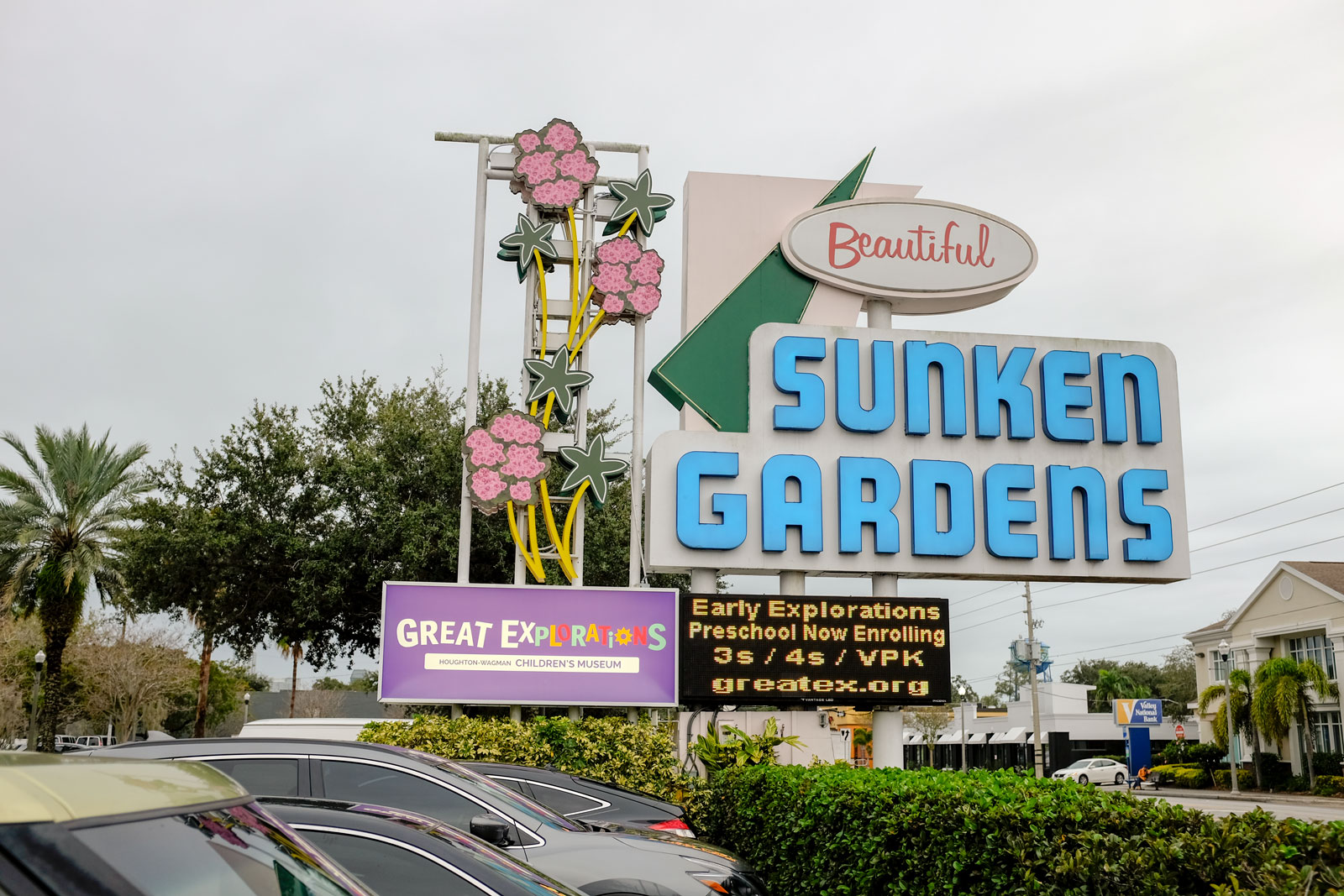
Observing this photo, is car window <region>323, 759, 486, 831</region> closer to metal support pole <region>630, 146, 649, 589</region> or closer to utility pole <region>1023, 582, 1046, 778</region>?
metal support pole <region>630, 146, 649, 589</region>

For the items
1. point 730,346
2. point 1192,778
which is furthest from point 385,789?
point 1192,778

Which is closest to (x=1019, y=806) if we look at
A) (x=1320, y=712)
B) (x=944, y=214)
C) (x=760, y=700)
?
(x=760, y=700)

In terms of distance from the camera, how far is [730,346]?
771 inches

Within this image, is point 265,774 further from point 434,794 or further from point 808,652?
point 808,652

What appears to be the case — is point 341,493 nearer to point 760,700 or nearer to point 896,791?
point 760,700

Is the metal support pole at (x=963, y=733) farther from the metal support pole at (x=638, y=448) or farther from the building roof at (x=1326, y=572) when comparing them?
the metal support pole at (x=638, y=448)

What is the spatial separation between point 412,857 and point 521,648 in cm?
1182

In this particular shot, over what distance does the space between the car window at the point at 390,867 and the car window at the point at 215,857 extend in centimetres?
218

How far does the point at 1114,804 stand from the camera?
5992 millimetres

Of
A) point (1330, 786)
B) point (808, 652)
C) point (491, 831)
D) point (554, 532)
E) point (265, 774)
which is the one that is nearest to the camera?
point (491, 831)

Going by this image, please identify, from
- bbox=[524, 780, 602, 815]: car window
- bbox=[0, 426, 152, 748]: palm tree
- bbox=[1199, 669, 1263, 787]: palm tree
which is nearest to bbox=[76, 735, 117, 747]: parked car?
bbox=[0, 426, 152, 748]: palm tree

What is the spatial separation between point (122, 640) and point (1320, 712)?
46.6 m

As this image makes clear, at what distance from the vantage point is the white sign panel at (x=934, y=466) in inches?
706

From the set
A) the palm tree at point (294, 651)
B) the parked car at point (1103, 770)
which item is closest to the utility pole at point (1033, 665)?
the parked car at point (1103, 770)
